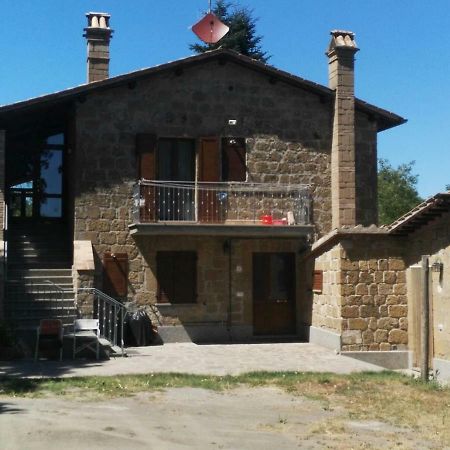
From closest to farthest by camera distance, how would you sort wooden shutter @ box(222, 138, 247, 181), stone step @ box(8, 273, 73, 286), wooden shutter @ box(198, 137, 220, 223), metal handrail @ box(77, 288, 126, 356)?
metal handrail @ box(77, 288, 126, 356), stone step @ box(8, 273, 73, 286), wooden shutter @ box(198, 137, 220, 223), wooden shutter @ box(222, 138, 247, 181)

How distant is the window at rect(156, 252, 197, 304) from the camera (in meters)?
17.0

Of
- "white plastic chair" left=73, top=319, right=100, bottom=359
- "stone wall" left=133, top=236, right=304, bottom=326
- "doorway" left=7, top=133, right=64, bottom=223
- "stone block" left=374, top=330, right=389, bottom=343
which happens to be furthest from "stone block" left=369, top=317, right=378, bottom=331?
"doorway" left=7, top=133, right=64, bottom=223

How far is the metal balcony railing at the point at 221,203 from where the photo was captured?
1684cm

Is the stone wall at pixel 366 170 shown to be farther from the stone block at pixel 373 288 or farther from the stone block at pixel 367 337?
the stone block at pixel 367 337

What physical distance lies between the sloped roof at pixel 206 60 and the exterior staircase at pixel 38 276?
3397 millimetres

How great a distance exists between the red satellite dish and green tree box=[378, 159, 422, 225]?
24.0m

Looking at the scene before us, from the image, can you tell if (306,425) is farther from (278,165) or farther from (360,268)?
(278,165)

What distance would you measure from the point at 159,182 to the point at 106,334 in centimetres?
387

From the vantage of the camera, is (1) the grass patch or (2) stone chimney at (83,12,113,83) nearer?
(1) the grass patch

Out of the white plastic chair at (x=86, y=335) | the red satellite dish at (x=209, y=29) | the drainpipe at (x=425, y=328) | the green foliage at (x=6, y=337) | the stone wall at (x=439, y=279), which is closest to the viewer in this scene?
the drainpipe at (x=425, y=328)

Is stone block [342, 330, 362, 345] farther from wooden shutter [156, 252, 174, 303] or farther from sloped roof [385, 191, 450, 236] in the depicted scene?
wooden shutter [156, 252, 174, 303]

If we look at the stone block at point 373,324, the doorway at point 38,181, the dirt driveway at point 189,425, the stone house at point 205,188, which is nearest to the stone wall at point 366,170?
the stone house at point 205,188

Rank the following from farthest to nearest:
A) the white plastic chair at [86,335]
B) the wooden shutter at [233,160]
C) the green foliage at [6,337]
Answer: the wooden shutter at [233,160] → the white plastic chair at [86,335] → the green foliage at [6,337]

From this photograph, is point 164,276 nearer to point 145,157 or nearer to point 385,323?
point 145,157
